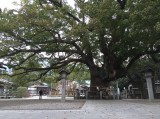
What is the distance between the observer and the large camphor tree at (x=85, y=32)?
63.9 ft

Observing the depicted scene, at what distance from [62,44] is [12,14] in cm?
590

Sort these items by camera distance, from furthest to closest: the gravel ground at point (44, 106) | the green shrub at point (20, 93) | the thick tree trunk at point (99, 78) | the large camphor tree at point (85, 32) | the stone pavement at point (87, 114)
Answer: the green shrub at point (20, 93) < the thick tree trunk at point (99, 78) < the large camphor tree at point (85, 32) < the gravel ground at point (44, 106) < the stone pavement at point (87, 114)

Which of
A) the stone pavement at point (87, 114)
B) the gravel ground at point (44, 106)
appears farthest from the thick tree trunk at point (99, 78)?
the stone pavement at point (87, 114)

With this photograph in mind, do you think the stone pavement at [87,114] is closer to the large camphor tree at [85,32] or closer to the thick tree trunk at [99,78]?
the large camphor tree at [85,32]

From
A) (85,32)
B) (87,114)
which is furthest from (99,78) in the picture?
(87,114)

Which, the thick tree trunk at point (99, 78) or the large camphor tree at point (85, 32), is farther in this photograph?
the thick tree trunk at point (99, 78)

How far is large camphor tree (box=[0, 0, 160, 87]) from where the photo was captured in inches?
767

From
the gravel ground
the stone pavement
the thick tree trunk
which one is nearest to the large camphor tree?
the thick tree trunk

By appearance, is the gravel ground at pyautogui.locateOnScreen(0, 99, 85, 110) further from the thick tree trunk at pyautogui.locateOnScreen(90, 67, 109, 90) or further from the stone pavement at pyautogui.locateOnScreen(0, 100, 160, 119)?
the thick tree trunk at pyautogui.locateOnScreen(90, 67, 109, 90)

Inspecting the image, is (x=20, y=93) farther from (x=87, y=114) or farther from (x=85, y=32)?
(x=87, y=114)

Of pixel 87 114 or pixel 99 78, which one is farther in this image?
pixel 99 78

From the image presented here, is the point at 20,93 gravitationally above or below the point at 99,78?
below

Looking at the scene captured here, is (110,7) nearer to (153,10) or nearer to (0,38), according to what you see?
(153,10)

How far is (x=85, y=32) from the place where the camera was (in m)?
21.3
